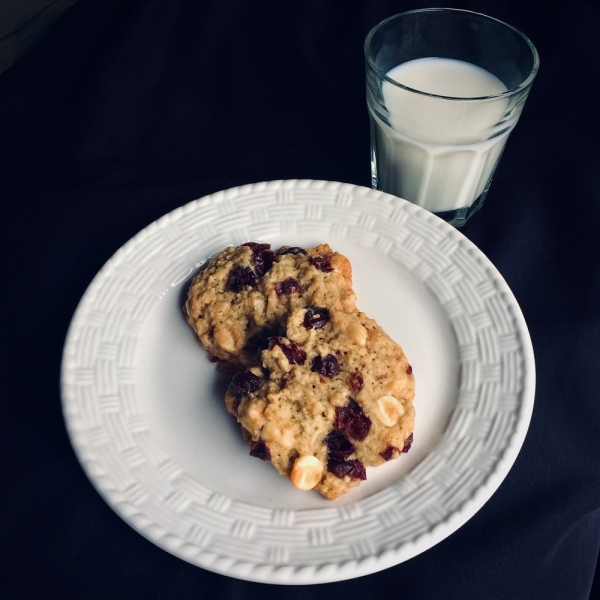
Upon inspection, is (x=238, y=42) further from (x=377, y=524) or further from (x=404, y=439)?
(x=377, y=524)

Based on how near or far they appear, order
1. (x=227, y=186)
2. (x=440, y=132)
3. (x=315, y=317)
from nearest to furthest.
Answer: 1. (x=315, y=317)
2. (x=440, y=132)
3. (x=227, y=186)

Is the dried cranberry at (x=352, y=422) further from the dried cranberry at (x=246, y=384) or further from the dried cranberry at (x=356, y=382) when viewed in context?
the dried cranberry at (x=246, y=384)

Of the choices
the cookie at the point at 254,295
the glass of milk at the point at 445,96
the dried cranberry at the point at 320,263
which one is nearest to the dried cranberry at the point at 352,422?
the cookie at the point at 254,295

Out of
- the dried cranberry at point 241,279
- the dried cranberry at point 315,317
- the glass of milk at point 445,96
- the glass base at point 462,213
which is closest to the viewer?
the dried cranberry at point 315,317

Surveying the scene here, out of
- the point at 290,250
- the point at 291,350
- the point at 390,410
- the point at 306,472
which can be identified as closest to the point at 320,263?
the point at 290,250

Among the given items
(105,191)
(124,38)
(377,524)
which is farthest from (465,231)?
(124,38)

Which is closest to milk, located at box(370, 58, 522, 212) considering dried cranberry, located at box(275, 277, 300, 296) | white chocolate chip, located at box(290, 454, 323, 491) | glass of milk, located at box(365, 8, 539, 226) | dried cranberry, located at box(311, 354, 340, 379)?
glass of milk, located at box(365, 8, 539, 226)

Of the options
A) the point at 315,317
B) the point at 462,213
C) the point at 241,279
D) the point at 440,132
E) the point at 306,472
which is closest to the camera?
the point at 306,472

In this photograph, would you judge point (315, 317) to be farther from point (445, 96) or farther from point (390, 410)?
point (445, 96)
